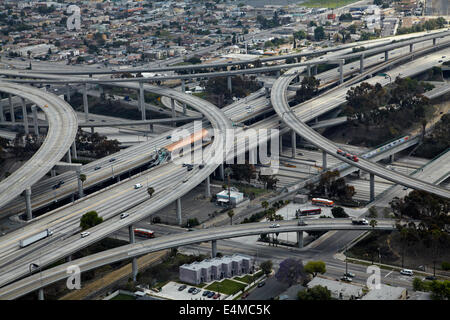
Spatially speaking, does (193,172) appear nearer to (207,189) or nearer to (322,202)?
(207,189)

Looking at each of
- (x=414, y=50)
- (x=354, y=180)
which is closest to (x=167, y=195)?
(x=354, y=180)

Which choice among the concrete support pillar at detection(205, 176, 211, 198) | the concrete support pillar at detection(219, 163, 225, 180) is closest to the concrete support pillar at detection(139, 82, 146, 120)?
the concrete support pillar at detection(219, 163, 225, 180)

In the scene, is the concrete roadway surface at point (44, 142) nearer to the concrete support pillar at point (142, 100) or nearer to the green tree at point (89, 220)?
the green tree at point (89, 220)

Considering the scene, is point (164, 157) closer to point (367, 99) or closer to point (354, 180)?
point (354, 180)

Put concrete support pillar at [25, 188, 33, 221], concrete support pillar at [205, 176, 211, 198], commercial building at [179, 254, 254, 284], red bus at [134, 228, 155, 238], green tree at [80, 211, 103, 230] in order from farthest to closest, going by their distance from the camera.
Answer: concrete support pillar at [205, 176, 211, 198], concrete support pillar at [25, 188, 33, 221], red bus at [134, 228, 155, 238], green tree at [80, 211, 103, 230], commercial building at [179, 254, 254, 284]

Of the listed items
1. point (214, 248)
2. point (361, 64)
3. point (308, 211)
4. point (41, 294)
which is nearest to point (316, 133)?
point (308, 211)

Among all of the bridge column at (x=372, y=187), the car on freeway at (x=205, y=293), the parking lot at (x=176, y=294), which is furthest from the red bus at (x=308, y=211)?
the car on freeway at (x=205, y=293)

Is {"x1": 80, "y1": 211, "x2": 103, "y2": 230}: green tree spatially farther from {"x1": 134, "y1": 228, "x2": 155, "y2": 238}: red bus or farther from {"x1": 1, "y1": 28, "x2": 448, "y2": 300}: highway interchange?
{"x1": 134, "y1": 228, "x2": 155, "y2": 238}: red bus
